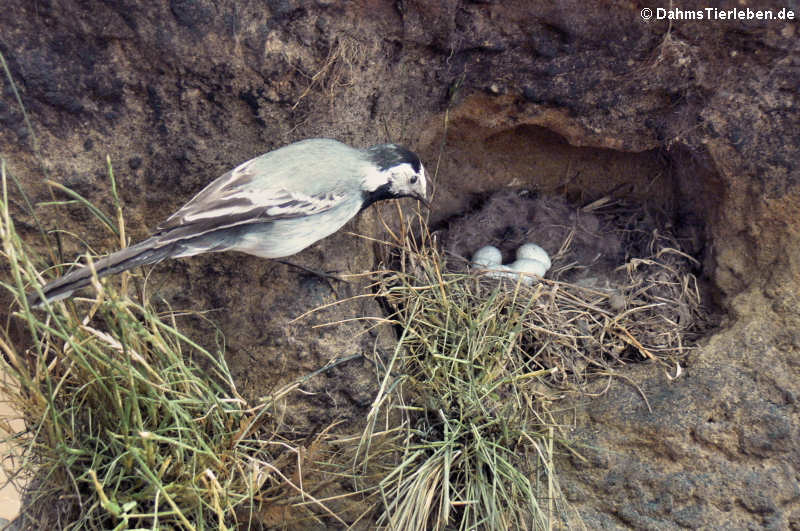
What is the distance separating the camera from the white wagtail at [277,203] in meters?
2.38

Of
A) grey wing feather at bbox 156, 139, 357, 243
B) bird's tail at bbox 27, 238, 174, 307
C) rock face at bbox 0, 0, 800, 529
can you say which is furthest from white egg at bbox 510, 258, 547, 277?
bird's tail at bbox 27, 238, 174, 307

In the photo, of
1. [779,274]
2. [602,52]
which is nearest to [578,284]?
[779,274]

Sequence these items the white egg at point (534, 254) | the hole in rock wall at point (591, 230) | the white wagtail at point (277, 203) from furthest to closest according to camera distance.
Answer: the white egg at point (534, 254), the hole in rock wall at point (591, 230), the white wagtail at point (277, 203)

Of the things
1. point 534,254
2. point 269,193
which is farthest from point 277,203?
point 534,254

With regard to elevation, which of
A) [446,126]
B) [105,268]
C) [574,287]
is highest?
[446,126]

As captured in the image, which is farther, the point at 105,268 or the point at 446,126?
the point at 446,126

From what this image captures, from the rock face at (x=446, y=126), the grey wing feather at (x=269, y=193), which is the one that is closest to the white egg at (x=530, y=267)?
the rock face at (x=446, y=126)

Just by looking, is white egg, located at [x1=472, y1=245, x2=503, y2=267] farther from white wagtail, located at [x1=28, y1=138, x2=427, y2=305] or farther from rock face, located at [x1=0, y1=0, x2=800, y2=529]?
white wagtail, located at [x1=28, y1=138, x2=427, y2=305]

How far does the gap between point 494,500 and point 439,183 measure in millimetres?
1961

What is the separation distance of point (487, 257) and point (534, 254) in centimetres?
26

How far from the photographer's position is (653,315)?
11.0 feet

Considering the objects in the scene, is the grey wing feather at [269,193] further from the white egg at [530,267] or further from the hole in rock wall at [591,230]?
the white egg at [530,267]

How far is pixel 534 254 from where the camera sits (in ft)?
11.9

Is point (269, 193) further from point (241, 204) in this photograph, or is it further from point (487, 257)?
point (487, 257)
